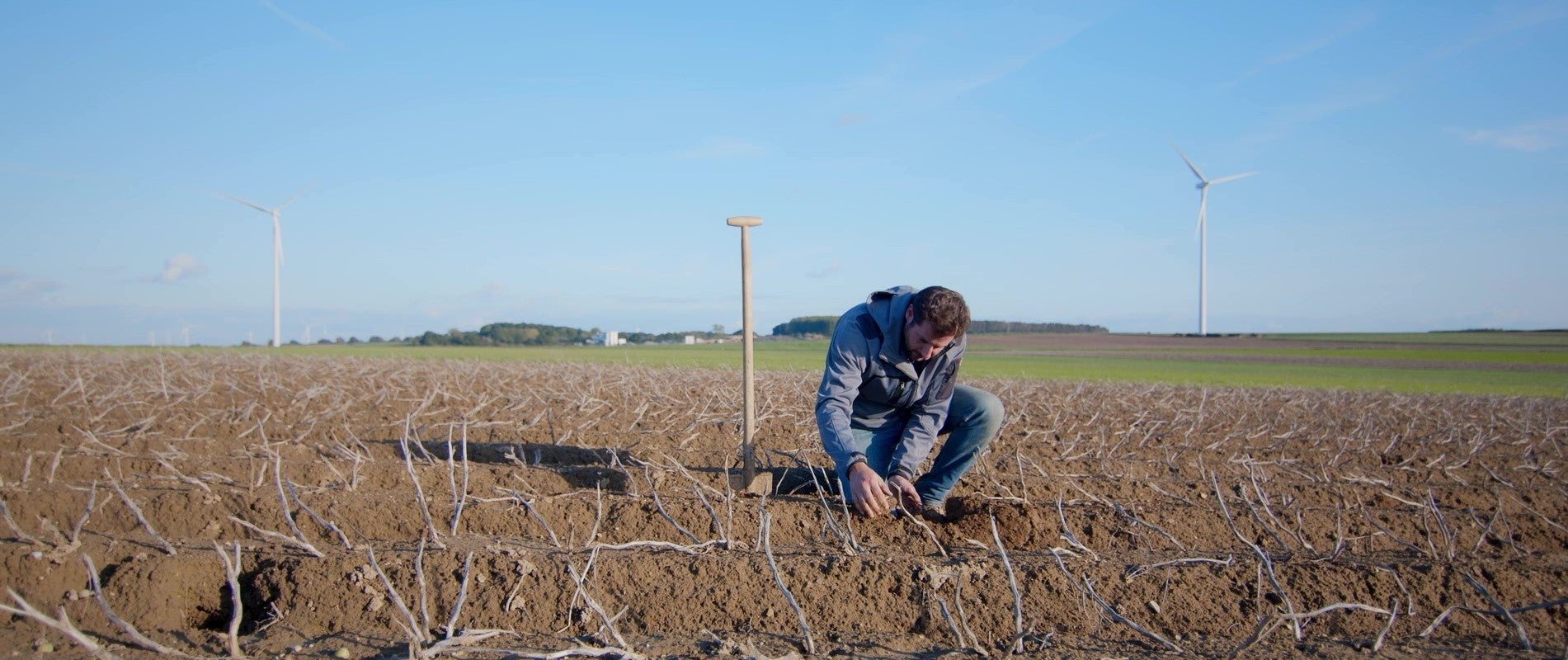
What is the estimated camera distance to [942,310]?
4.01 metres

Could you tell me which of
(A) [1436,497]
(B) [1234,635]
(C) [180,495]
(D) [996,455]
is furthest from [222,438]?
(A) [1436,497]

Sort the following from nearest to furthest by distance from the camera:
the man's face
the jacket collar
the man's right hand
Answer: the man's right hand
the man's face
the jacket collar

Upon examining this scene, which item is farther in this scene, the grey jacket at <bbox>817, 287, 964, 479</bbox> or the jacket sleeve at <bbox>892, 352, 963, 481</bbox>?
the jacket sleeve at <bbox>892, 352, 963, 481</bbox>

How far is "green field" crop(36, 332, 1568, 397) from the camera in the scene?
63.2ft

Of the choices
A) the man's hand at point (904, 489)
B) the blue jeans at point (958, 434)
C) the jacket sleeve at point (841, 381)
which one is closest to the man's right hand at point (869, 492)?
the man's hand at point (904, 489)

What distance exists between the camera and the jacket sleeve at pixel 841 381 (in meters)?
4.32

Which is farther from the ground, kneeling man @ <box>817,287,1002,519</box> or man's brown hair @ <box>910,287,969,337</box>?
man's brown hair @ <box>910,287,969,337</box>

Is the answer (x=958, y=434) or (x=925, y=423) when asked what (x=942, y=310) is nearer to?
(x=925, y=423)

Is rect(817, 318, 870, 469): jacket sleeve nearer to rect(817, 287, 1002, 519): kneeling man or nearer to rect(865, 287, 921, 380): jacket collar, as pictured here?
rect(817, 287, 1002, 519): kneeling man

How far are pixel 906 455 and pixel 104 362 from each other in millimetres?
14735

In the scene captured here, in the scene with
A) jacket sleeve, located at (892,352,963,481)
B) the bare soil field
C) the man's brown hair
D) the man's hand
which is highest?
the man's brown hair

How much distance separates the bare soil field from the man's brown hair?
94cm

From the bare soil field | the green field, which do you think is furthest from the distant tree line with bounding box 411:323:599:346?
the bare soil field

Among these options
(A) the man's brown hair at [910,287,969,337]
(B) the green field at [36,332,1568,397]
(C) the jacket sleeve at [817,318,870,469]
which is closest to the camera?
(A) the man's brown hair at [910,287,969,337]
